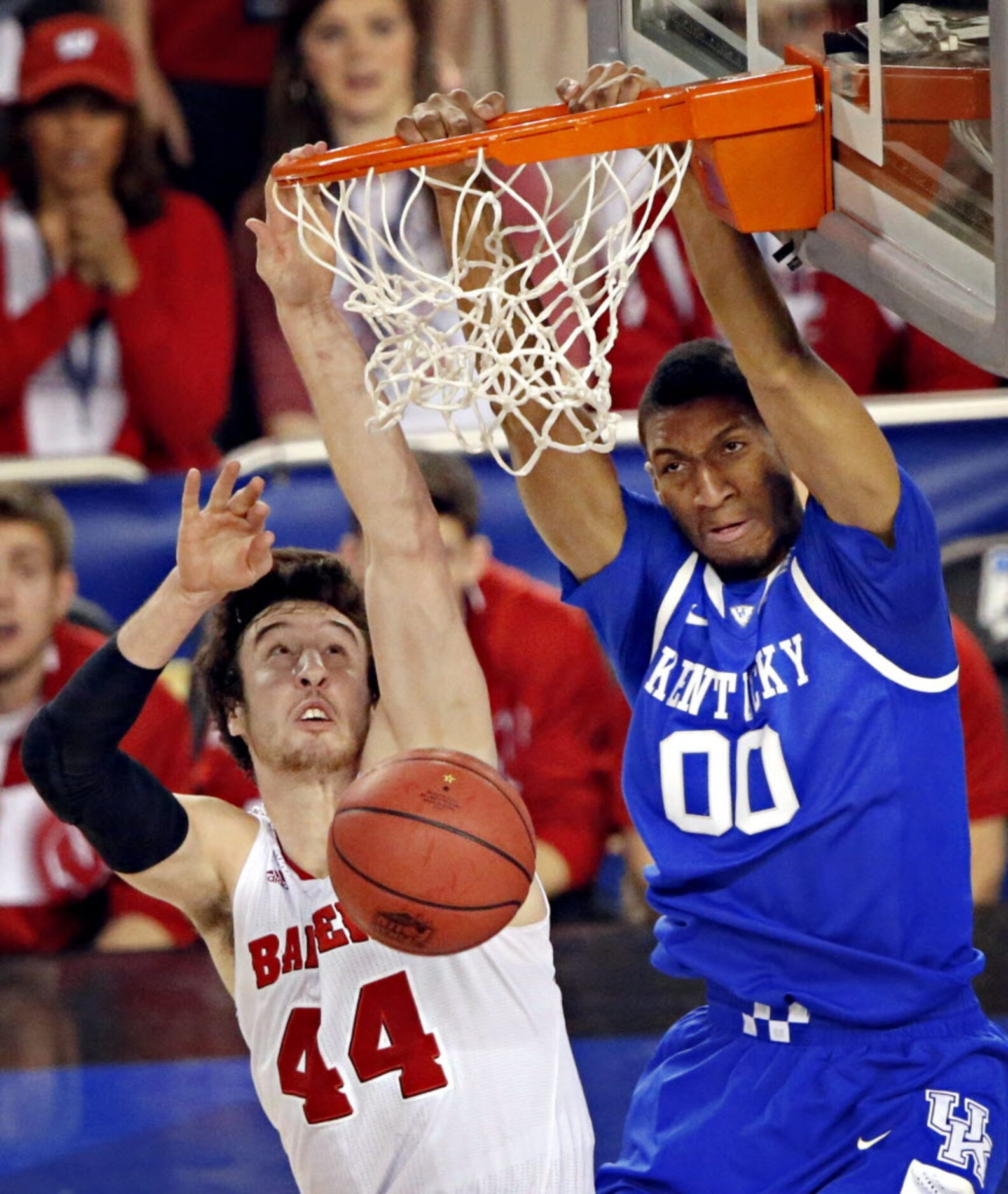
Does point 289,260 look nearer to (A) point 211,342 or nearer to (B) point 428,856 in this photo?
(B) point 428,856

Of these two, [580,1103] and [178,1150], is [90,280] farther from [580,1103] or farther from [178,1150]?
[580,1103]

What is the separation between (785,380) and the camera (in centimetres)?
317

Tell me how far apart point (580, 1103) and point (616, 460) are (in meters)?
2.95

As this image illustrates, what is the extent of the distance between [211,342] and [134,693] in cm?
343

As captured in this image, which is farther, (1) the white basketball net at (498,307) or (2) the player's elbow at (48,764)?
(2) the player's elbow at (48,764)

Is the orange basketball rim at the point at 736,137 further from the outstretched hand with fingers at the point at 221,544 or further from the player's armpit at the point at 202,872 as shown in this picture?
the player's armpit at the point at 202,872

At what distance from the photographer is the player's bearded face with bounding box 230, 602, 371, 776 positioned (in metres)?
3.57

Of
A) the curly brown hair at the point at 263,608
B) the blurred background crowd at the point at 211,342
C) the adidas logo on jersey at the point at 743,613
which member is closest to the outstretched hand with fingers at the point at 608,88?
the adidas logo on jersey at the point at 743,613

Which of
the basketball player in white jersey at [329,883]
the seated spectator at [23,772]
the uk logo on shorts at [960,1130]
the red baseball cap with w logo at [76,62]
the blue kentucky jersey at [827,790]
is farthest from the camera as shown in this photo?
the red baseball cap with w logo at [76,62]

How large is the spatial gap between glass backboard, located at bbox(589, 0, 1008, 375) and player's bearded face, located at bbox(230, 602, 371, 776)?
1178 millimetres

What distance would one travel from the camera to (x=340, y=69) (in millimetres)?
6426

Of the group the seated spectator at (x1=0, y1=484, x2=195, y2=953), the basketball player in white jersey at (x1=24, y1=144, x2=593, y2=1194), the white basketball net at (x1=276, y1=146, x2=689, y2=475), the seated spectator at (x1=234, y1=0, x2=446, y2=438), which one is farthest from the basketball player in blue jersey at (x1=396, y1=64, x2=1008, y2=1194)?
the seated spectator at (x1=234, y1=0, x2=446, y2=438)

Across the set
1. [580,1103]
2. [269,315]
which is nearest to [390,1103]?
[580,1103]

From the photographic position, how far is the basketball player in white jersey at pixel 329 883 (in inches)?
131
